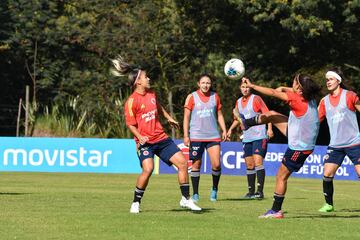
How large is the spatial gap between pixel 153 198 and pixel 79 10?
106ft

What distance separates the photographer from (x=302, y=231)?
11.8 meters

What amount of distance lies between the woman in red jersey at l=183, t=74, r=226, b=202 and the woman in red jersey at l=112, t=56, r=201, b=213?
9.25ft

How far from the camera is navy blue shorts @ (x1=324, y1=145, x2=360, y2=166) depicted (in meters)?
14.1

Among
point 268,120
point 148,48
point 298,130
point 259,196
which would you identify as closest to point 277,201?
point 298,130

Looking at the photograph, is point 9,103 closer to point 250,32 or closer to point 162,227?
point 250,32

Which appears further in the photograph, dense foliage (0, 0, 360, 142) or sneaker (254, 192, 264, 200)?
dense foliage (0, 0, 360, 142)

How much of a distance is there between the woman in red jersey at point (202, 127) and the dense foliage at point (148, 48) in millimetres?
22104

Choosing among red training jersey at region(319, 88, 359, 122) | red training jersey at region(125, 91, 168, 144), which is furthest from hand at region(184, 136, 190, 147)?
red training jersey at region(319, 88, 359, 122)

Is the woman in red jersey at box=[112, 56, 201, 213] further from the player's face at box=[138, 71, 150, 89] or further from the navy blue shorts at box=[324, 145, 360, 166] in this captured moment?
the navy blue shorts at box=[324, 145, 360, 166]

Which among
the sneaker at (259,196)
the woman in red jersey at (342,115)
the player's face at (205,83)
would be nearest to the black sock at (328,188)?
the woman in red jersey at (342,115)

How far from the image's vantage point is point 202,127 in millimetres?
16875

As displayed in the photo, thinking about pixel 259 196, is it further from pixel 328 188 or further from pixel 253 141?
pixel 328 188

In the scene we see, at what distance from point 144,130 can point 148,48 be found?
1252 inches

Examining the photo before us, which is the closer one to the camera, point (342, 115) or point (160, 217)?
point (160, 217)
